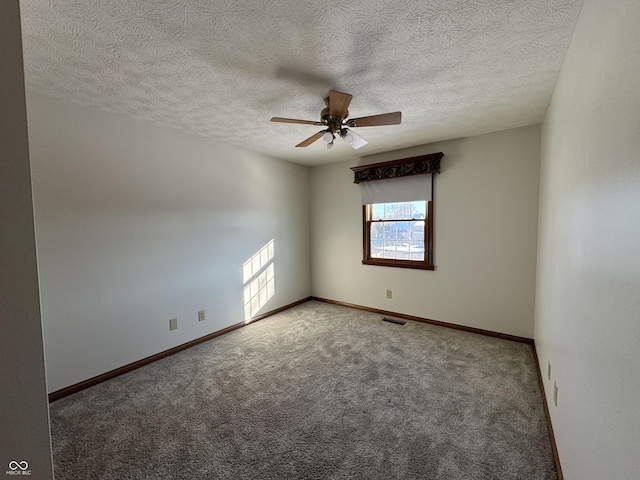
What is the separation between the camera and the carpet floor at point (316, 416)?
1586 mm

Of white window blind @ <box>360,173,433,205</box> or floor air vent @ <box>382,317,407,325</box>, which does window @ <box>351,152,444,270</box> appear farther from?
floor air vent @ <box>382,317,407,325</box>

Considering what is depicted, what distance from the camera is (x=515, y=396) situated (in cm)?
217

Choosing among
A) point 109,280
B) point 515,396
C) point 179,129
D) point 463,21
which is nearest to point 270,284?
point 109,280

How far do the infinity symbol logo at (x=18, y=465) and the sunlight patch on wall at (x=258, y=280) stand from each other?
10.5ft

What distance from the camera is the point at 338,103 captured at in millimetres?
2037

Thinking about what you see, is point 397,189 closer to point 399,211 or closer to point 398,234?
point 399,211

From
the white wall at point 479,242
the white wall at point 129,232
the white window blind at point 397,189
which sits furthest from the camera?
the white window blind at point 397,189

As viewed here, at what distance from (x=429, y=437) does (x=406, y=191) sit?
2909 mm

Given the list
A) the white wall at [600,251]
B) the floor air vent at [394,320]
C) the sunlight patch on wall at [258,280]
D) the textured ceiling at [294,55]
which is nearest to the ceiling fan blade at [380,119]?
the textured ceiling at [294,55]

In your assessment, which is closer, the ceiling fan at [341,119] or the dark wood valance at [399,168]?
the ceiling fan at [341,119]

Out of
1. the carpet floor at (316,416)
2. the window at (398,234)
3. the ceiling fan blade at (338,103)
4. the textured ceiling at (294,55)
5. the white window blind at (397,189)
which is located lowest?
the carpet floor at (316,416)

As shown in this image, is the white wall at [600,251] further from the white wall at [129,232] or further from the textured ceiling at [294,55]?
the white wall at [129,232]

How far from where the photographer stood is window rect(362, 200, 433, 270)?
3.78 meters

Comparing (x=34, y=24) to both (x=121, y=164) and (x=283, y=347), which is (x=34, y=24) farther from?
(x=283, y=347)
